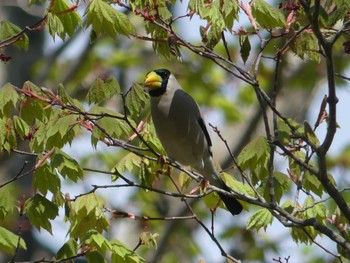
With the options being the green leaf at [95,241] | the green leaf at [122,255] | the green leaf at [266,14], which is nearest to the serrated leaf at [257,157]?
the green leaf at [266,14]

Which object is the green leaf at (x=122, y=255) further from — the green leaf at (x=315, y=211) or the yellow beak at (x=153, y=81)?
the yellow beak at (x=153, y=81)

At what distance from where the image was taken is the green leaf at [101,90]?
175 inches

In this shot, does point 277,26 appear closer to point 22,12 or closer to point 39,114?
point 39,114

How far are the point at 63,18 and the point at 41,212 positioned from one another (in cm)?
101

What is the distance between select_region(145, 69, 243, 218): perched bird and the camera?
5289 mm

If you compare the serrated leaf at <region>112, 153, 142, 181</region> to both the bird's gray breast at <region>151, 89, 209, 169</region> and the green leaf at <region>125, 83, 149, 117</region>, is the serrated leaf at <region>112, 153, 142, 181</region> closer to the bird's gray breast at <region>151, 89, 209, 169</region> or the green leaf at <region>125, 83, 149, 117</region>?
the green leaf at <region>125, 83, 149, 117</region>

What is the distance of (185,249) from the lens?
11586 millimetres

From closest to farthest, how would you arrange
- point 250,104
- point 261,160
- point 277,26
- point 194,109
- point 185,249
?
point 277,26 → point 261,160 → point 194,109 → point 185,249 → point 250,104

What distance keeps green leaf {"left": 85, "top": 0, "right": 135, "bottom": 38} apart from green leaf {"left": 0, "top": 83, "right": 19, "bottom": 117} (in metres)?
0.51

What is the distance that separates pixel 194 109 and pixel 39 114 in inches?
51.7

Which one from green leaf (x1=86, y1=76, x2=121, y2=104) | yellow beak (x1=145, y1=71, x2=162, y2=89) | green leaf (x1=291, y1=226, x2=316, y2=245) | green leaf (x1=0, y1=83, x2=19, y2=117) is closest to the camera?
green leaf (x1=0, y1=83, x2=19, y2=117)

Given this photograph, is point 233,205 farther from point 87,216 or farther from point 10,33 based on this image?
point 10,33

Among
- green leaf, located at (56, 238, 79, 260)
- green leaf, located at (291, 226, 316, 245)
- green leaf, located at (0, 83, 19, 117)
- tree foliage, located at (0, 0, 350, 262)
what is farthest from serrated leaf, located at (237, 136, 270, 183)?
green leaf, located at (0, 83, 19, 117)

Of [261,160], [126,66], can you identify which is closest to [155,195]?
[126,66]
